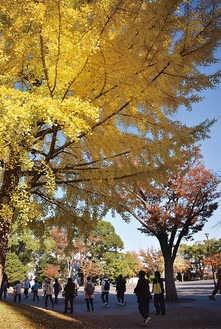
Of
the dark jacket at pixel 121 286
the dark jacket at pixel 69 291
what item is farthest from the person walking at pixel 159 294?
the dark jacket at pixel 121 286

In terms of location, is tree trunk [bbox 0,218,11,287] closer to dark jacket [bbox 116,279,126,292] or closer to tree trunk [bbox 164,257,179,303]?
dark jacket [bbox 116,279,126,292]

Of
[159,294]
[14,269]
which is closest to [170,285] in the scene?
[159,294]

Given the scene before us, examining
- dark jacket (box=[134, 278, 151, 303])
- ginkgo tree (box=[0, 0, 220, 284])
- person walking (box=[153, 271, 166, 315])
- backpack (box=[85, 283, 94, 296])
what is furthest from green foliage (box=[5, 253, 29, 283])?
ginkgo tree (box=[0, 0, 220, 284])

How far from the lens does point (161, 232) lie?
13.6 meters

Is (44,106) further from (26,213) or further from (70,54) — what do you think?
(26,213)

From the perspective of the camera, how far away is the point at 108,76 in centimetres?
477

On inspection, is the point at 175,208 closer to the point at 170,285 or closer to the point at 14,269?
the point at 170,285

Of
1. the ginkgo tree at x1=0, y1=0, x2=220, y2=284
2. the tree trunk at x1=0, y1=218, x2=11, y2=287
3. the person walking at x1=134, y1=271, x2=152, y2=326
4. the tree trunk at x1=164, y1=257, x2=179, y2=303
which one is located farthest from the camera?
the tree trunk at x1=164, y1=257, x2=179, y2=303

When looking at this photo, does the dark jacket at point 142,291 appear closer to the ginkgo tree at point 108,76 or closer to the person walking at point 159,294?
the person walking at point 159,294

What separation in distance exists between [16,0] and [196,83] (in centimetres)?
323

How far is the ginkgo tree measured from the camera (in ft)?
14.2

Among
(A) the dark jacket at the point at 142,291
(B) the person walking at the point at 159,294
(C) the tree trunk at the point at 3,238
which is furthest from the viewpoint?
(B) the person walking at the point at 159,294

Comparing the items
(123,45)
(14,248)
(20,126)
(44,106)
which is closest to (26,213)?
(20,126)

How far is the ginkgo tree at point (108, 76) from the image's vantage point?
432cm
